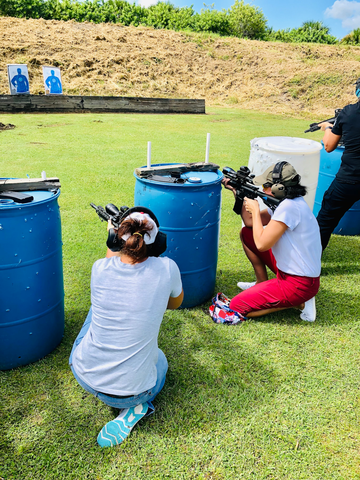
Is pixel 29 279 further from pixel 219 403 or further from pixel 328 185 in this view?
pixel 328 185

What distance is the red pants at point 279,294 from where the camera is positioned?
317 cm

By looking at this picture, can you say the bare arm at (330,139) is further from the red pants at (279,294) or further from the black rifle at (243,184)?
the red pants at (279,294)

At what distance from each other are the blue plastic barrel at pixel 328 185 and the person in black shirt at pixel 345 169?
0.90m

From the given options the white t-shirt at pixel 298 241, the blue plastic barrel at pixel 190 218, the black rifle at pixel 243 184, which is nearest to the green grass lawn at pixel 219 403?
the blue plastic barrel at pixel 190 218

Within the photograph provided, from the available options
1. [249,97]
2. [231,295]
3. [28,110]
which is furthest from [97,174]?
[249,97]

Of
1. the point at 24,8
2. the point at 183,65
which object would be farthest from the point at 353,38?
the point at 24,8

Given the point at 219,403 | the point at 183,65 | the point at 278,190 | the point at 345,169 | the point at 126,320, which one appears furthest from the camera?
the point at 183,65

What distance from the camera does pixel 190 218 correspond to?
3160mm

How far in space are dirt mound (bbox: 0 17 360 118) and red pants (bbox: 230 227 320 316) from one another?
65.5 feet

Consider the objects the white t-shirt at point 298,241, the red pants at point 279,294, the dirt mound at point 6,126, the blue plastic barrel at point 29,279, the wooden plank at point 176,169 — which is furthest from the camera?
the dirt mound at point 6,126

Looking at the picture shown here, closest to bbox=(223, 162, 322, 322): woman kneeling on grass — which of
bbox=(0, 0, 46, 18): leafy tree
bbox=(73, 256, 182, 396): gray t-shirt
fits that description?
bbox=(73, 256, 182, 396): gray t-shirt

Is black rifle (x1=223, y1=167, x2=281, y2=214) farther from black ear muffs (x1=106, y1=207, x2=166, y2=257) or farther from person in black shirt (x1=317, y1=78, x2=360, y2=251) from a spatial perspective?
black ear muffs (x1=106, y1=207, x2=166, y2=257)

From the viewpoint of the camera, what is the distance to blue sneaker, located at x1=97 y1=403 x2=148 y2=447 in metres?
2.13

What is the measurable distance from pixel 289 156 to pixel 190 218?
1542mm
